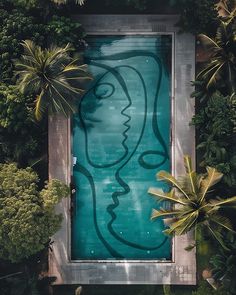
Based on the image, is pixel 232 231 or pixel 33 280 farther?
pixel 33 280

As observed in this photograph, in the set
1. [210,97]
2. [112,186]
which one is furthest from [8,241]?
[210,97]

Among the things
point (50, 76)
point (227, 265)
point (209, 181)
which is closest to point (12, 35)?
Result: point (50, 76)

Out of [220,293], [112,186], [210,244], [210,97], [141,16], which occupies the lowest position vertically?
[220,293]

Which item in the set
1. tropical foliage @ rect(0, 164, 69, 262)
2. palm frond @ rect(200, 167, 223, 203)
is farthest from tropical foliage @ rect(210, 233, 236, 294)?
tropical foliage @ rect(0, 164, 69, 262)

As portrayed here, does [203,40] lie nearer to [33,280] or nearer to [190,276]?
[190,276]

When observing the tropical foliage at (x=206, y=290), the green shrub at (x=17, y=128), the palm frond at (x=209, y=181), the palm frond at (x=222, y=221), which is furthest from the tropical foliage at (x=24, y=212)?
the tropical foliage at (x=206, y=290)

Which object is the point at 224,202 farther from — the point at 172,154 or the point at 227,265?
the point at 172,154
